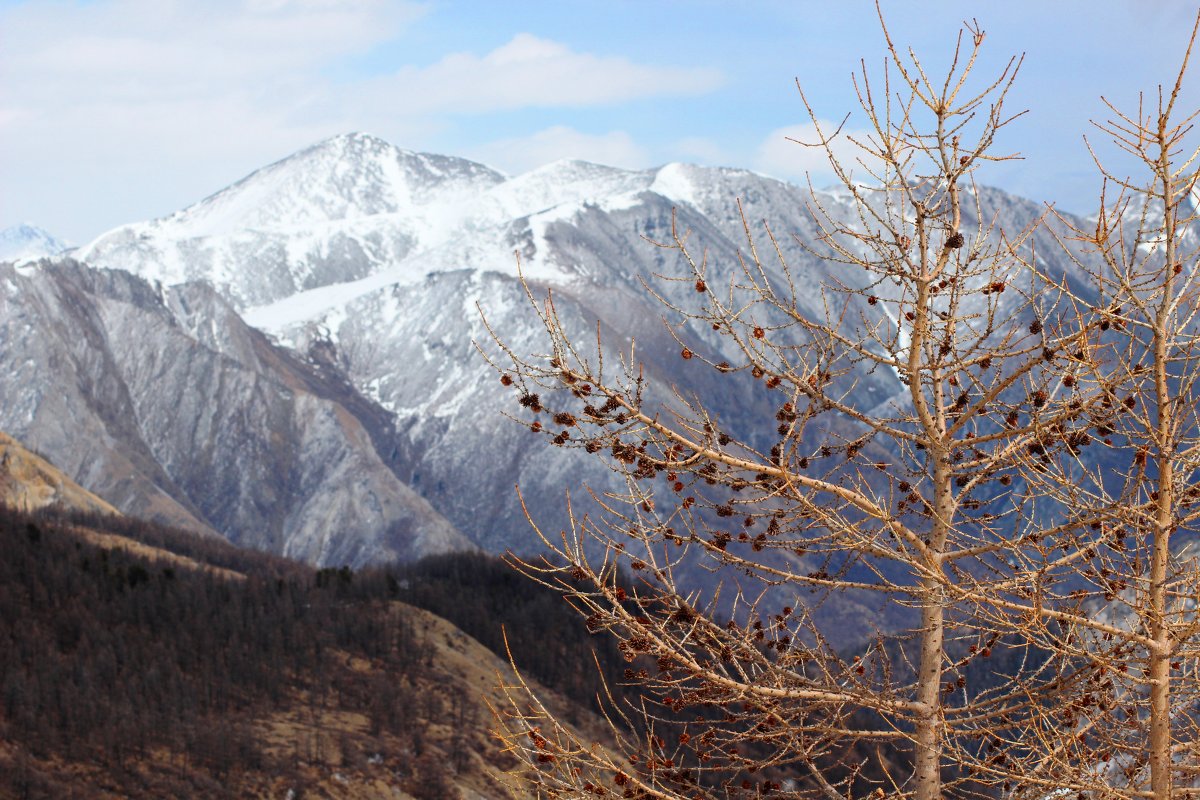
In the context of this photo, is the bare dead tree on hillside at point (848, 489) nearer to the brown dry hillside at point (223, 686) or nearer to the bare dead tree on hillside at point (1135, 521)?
the bare dead tree on hillside at point (1135, 521)

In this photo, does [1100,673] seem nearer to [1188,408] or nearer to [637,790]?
[1188,408]

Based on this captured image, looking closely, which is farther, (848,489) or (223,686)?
(223,686)

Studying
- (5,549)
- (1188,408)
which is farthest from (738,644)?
(5,549)

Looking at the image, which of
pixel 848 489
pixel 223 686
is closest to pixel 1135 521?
pixel 848 489

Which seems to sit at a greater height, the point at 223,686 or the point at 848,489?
the point at 848,489

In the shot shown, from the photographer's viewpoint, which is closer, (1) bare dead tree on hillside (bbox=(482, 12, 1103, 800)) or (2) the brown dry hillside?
(1) bare dead tree on hillside (bbox=(482, 12, 1103, 800))

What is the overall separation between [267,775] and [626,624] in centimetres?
11117

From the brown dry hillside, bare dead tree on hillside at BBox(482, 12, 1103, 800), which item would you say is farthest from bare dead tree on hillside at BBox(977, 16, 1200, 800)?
the brown dry hillside

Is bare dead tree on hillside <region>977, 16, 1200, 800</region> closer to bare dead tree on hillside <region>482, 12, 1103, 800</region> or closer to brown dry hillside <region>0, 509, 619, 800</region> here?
bare dead tree on hillside <region>482, 12, 1103, 800</region>

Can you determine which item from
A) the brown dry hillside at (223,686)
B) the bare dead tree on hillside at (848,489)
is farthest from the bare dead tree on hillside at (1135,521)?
the brown dry hillside at (223,686)

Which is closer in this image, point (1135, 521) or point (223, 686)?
point (1135, 521)

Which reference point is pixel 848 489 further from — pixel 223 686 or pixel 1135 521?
pixel 223 686

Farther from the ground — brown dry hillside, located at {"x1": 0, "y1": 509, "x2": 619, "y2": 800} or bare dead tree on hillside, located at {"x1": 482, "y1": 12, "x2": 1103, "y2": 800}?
bare dead tree on hillside, located at {"x1": 482, "y1": 12, "x2": 1103, "y2": 800}

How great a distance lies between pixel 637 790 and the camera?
36.3 feet
